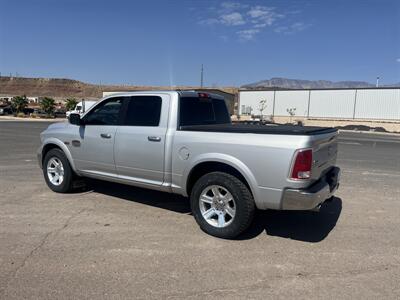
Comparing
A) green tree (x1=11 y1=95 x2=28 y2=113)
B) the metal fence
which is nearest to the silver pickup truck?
the metal fence

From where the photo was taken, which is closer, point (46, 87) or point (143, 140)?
point (143, 140)

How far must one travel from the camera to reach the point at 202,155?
15.9 ft

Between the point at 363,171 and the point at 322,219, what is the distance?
17.7 ft

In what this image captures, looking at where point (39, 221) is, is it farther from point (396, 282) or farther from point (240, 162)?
point (396, 282)

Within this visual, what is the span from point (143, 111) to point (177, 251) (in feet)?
7.44

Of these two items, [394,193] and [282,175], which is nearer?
[282,175]

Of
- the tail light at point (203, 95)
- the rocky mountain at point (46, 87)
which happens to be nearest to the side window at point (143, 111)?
the tail light at point (203, 95)

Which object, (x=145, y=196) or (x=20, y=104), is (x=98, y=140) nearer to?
(x=145, y=196)

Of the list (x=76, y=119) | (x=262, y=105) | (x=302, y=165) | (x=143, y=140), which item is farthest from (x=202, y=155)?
(x=262, y=105)

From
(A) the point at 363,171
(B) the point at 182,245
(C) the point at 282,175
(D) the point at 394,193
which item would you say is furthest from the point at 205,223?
(A) the point at 363,171

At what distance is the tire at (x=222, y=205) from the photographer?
181 inches

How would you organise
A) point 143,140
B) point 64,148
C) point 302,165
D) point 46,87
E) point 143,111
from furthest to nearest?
1. point 46,87
2. point 64,148
3. point 143,111
4. point 143,140
5. point 302,165

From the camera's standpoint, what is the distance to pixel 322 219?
5.71 m

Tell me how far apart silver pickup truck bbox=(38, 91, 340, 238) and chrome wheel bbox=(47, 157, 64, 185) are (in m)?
0.04
